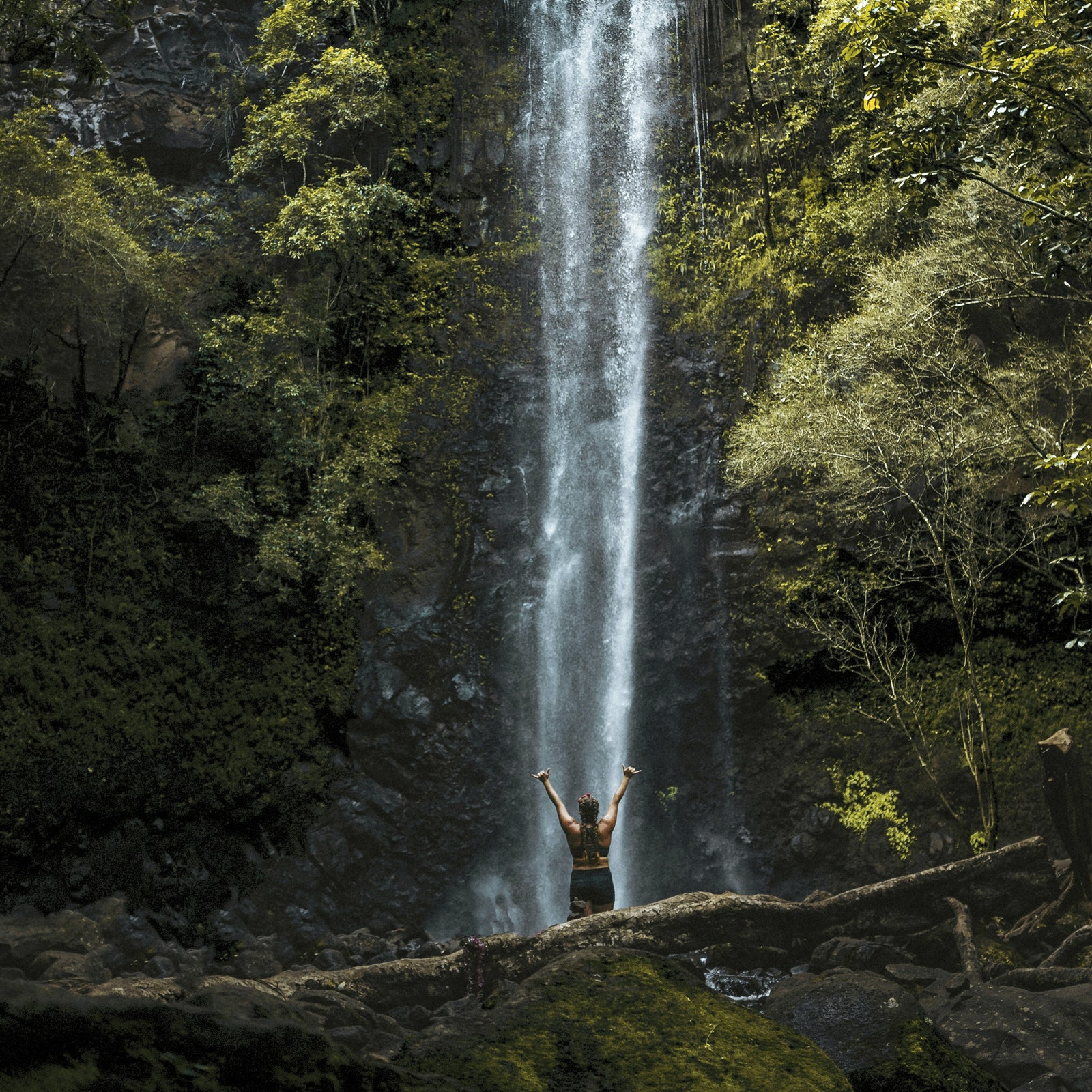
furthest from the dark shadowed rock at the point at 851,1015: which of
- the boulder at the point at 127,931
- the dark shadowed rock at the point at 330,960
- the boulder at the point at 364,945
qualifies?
the boulder at the point at 127,931

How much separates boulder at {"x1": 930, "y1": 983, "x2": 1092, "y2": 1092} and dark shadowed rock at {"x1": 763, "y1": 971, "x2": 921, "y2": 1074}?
0.44m

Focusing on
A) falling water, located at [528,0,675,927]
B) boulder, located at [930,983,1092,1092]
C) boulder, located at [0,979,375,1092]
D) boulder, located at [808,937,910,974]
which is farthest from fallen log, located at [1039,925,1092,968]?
boulder, located at [0,979,375,1092]

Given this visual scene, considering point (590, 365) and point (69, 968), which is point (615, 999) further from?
point (590, 365)

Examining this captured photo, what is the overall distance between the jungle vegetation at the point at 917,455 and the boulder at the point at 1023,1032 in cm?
321

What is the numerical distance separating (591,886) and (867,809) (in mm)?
4344

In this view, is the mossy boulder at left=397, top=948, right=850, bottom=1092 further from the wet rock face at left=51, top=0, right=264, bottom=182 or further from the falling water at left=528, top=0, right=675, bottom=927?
the wet rock face at left=51, top=0, right=264, bottom=182

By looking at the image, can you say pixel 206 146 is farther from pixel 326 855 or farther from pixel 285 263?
pixel 326 855

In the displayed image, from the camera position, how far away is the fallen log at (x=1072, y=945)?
26.1 feet

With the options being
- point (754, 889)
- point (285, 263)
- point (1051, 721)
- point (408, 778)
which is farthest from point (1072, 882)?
point (285, 263)

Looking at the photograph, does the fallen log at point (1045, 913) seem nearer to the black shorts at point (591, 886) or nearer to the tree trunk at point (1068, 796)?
the tree trunk at point (1068, 796)

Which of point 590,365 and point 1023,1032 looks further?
point 590,365

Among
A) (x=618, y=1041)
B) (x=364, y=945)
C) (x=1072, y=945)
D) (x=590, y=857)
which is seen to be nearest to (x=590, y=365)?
(x=590, y=857)

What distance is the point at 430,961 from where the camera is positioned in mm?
8211

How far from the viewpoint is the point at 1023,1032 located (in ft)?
19.5
